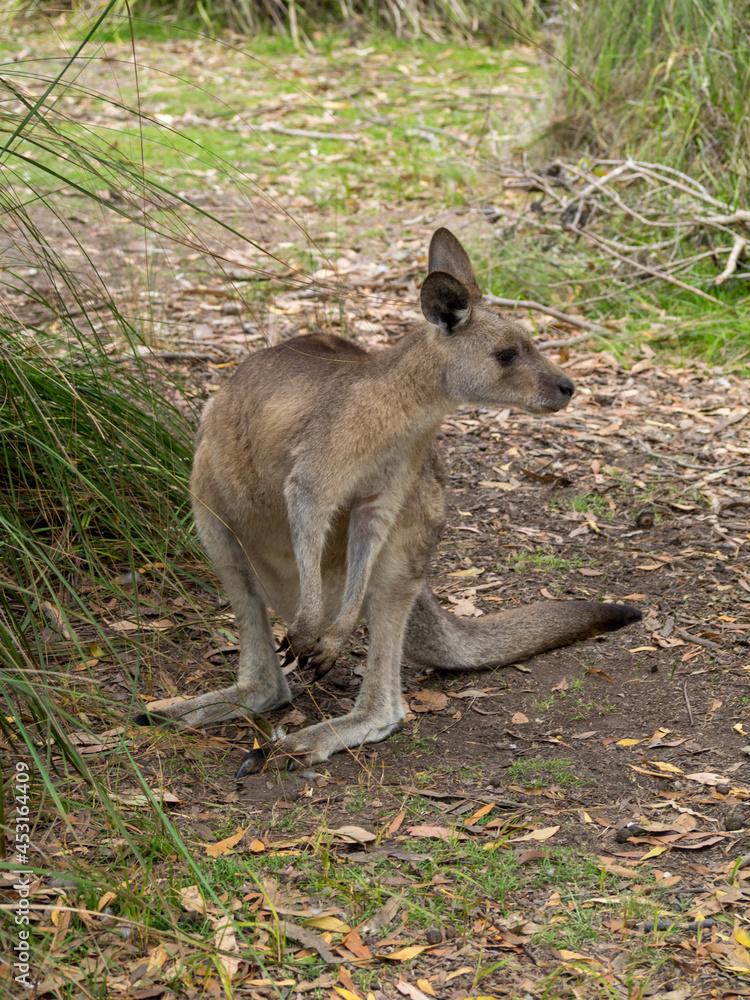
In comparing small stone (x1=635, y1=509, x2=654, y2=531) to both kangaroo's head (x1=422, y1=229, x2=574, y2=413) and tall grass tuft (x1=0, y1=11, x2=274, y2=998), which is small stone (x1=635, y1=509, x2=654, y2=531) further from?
tall grass tuft (x1=0, y1=11, x2=274, y2=998)

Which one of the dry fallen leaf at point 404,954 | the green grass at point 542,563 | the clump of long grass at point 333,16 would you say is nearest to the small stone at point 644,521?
the green grass at point 542,563

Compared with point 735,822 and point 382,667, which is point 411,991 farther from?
point 382,667

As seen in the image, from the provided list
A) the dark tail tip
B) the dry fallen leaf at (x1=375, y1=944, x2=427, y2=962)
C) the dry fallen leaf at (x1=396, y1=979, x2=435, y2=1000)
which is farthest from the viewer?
the dark tail tip

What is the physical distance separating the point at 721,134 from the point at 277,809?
19.2ft

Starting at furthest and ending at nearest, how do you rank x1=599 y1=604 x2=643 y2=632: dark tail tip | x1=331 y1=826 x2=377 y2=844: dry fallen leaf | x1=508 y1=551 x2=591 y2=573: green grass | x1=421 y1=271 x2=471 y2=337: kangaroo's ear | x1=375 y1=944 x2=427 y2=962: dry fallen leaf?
x1=508 y1=551 x2=591 y2=573: green grass, x1=599 y1=604 x2=643 y2=632: dark tail tip, x1=421 y1=271 x2=471 y2=337: kangaroo's ear, x1=331 y1=826 x2=377 y2=844: dry fallen leaf, x1=375 y1=944 x2=427 y2=962: dry fallen leaf

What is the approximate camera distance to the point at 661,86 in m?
7.69

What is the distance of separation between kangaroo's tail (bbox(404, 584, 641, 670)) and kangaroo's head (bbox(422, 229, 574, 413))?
0.76 metres

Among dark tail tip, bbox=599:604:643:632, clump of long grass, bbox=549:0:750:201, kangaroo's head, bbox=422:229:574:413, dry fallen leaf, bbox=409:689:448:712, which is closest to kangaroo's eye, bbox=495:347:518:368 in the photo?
kangaroo's head, bbox=422:229:574:413

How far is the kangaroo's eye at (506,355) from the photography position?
3.51 meters

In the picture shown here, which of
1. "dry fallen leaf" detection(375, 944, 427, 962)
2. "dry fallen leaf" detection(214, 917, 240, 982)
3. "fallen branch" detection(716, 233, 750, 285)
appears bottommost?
"dry fallen leaf" detection(375, 944, 427, 962)

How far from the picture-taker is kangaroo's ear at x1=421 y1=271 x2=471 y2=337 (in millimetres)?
3355

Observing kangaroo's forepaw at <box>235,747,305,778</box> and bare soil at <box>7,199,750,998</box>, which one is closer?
bare soil at <box>7,199,750,998</box>

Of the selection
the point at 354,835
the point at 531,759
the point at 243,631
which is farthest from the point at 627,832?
the point at 243,631

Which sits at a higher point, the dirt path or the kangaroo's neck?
the kangaroo's neck
